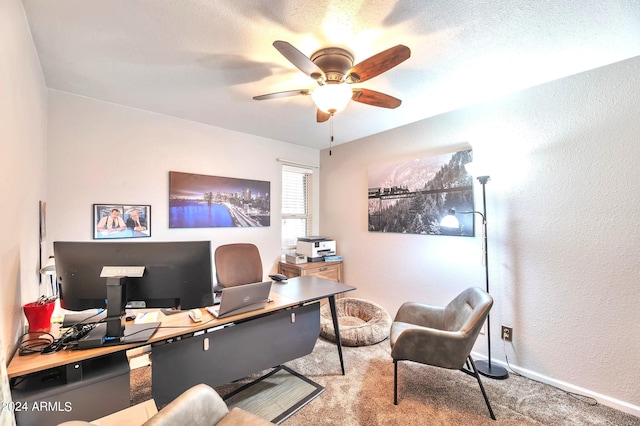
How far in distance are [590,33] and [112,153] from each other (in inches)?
149

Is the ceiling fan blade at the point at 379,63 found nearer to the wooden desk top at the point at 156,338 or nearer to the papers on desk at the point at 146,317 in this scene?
the wooden desk top at the point at 156,338

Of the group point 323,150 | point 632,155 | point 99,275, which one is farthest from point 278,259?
point 632,155

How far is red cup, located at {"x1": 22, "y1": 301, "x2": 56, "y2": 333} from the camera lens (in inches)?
55.8

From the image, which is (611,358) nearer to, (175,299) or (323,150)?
(175,299)

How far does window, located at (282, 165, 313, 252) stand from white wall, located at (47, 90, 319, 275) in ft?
1.66

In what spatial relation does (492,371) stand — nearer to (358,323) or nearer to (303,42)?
(358,323)

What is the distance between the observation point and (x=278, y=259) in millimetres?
3867

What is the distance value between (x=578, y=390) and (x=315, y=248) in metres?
2.77

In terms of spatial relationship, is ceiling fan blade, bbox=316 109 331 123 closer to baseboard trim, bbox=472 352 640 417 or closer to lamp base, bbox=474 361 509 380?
lamp base, bbox=474 361 509 380

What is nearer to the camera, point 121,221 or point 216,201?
point 121,221

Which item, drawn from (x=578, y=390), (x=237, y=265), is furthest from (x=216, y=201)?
(x=578, y=390)

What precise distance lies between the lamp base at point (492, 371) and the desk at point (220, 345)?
1237 mm

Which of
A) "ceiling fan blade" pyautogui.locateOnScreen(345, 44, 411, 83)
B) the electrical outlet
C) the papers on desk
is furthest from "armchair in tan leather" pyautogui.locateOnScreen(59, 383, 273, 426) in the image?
the electrical outlet

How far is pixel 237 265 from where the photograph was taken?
2.79 meters
